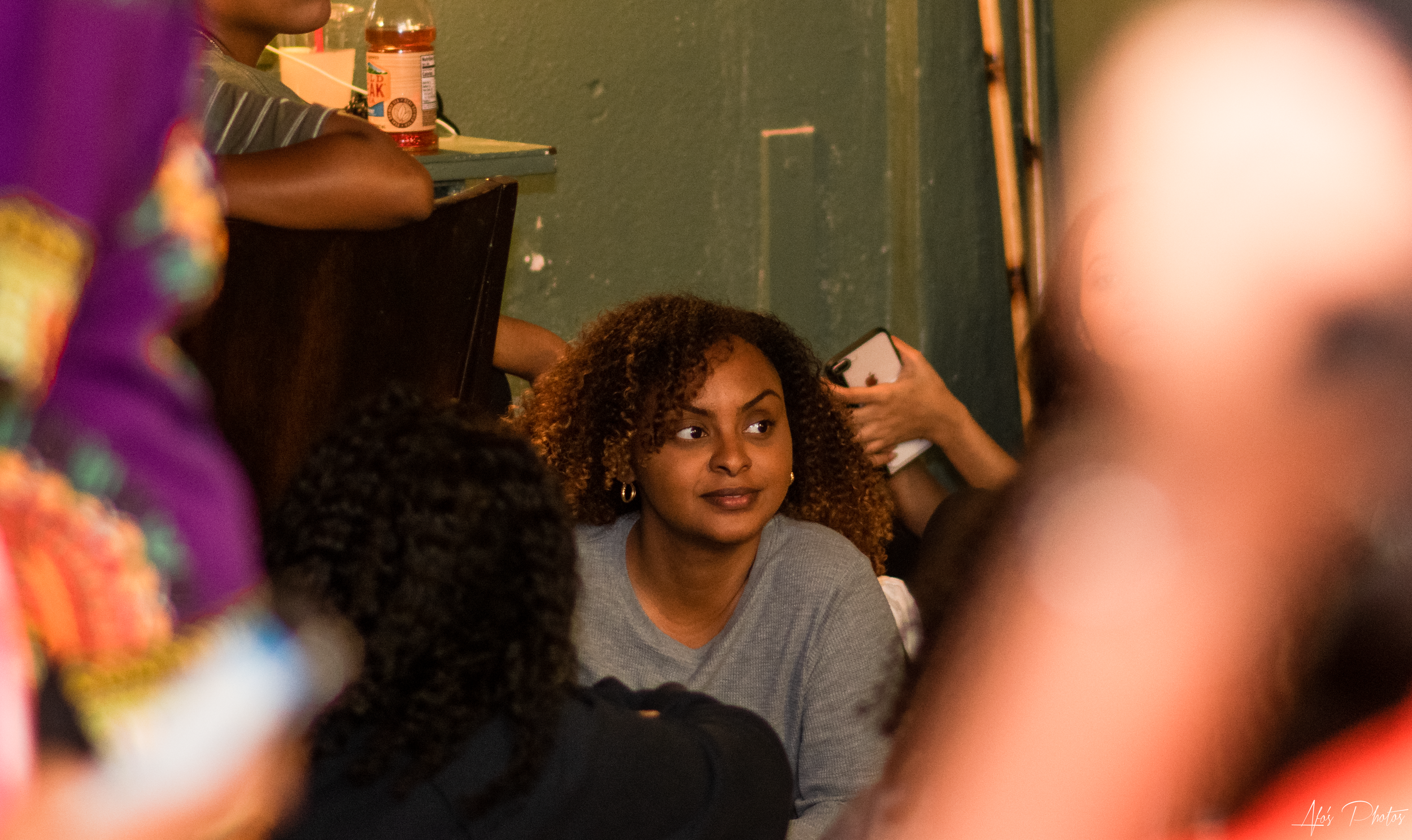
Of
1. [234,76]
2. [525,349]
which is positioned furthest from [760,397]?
[234,76]

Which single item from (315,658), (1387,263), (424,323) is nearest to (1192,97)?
(424,323)

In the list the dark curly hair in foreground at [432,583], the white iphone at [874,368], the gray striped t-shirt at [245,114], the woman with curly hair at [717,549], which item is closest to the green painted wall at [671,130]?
the white iphone at [874,368]

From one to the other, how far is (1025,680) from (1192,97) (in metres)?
Result: 2.19

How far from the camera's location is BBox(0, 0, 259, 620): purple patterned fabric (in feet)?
1.48

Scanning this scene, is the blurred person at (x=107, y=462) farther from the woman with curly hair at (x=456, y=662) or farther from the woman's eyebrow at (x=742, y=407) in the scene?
the woman's eyebrow at (x=742, y=407)

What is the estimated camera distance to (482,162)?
1.88 m

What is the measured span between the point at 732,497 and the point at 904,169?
1690 millimetres

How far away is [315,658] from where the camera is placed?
0.69 m

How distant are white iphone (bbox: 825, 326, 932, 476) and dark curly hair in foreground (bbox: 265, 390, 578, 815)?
1179mm

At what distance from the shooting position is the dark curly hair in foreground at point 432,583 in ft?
3.24

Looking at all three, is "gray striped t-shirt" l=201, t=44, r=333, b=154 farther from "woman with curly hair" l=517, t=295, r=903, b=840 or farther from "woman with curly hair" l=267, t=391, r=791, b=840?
"woman with curly hair" l=517, t=295, r=903, b=840

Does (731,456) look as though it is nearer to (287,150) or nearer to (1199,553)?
(287,150)

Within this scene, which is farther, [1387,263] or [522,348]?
[522,348]

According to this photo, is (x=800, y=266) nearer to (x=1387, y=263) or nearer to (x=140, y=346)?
(x=1387, y=263)
